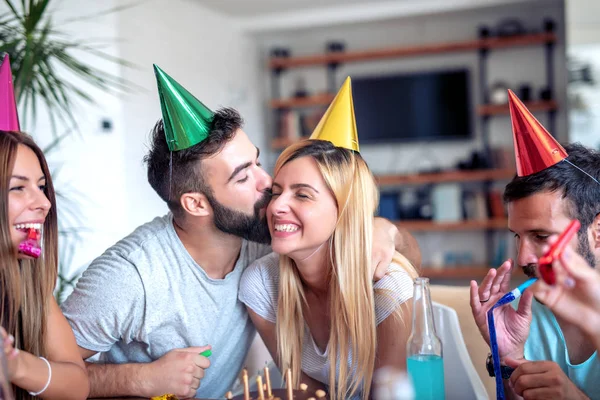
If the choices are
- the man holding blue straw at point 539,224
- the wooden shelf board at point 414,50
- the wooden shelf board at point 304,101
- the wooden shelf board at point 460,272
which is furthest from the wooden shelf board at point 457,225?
the man holding blue straw at point 539,224

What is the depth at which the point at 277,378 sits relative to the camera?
193 centimetres

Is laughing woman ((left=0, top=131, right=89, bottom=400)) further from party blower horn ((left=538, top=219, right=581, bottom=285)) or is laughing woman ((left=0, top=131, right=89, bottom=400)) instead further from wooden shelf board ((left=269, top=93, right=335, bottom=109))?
wooden shelf board ((left=269, top=93, right=335, bottom=109))

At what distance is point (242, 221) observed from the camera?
1.73 m

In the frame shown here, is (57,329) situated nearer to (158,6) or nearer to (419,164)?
(158,6)

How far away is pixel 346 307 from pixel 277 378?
58 centimetres

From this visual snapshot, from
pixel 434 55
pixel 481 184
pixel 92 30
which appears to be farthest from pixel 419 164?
pixel 92 30

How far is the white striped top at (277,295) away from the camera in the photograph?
1489 mm

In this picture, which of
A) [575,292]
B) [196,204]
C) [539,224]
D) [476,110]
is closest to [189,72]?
[476,110]

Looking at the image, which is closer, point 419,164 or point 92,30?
point 92,30

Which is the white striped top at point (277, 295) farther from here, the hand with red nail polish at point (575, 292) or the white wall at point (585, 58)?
the white wall at point (585, 58)

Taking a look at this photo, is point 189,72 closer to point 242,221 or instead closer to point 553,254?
point 242,221

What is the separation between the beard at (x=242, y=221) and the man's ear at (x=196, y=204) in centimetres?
2

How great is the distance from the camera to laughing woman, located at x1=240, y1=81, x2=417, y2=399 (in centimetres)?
147

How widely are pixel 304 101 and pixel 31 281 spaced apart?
4455 millimetres
